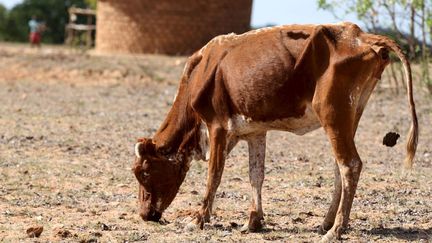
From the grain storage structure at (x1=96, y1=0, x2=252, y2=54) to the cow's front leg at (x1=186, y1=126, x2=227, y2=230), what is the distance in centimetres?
2265

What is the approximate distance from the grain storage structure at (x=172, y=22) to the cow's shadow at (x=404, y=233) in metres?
22.8

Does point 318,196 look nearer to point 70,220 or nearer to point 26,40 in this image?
point 70,220

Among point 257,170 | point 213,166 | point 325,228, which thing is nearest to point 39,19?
point 257,170

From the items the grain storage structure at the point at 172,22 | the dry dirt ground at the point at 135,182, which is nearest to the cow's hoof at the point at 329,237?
the dry dirt ground at the point at 135,182

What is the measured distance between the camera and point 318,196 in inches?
434

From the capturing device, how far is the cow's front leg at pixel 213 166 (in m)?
9.22

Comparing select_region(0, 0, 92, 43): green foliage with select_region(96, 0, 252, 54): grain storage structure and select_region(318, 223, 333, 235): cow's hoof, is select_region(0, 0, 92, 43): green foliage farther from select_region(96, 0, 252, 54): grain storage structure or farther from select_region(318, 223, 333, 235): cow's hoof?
select_region(318, 223, 333, 235): cow's hoof

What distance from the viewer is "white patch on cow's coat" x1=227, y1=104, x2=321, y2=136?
8883 millimetres

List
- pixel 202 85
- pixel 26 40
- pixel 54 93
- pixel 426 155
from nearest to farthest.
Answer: pixel 202 85 < pixel 426 155 < pixel 54 93 < pixel 26 40

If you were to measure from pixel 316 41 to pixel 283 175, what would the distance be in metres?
3.90

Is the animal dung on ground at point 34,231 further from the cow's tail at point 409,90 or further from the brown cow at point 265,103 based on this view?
the cow's tail at point 409,90

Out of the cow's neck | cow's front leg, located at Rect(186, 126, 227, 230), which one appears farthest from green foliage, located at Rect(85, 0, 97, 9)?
cow's front leg, located at Rect(186, 126, 227, 230)

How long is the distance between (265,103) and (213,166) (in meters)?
0.77

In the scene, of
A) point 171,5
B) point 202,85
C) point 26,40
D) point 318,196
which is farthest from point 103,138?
point 26,40
